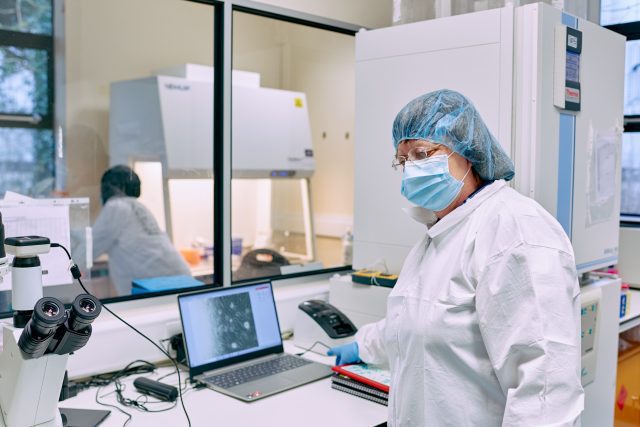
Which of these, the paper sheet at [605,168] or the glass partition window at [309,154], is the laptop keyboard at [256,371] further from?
the glass partition window at [309,154]

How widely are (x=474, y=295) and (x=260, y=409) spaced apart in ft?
2.28

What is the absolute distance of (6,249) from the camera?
4.59 feet

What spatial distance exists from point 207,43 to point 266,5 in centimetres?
137

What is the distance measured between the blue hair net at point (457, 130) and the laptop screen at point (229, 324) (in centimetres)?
86

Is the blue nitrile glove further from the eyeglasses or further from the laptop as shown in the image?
the eyeglasses

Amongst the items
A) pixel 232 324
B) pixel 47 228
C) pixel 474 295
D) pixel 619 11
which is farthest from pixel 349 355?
pixel 619 11

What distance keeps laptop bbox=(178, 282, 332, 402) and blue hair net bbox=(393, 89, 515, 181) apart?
0.85 metres

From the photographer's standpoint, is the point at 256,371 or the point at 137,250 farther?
the point at 137,250

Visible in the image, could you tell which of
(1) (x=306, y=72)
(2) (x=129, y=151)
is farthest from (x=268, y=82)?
(2) (x=129, y=151)

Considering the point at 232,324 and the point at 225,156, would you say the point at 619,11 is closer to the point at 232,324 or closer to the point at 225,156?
the point at 225,156

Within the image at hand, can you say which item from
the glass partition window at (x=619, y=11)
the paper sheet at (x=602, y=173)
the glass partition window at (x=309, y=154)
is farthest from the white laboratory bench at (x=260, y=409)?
the glass partition window at (x=619, y=11)

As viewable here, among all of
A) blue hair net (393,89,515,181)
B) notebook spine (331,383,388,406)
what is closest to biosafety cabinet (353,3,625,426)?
blue hair net (393,89,515,181)

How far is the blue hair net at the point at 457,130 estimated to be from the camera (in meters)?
1.45

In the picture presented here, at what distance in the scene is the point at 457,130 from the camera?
1444mm
